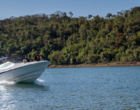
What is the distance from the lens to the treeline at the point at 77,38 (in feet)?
287

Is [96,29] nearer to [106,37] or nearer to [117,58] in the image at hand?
[106,37]

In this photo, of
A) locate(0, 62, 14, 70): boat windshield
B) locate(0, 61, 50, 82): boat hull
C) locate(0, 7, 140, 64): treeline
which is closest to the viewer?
locate(0, 61, 50, 82): boat hull

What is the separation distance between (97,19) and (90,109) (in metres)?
106

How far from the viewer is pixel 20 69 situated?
66.8 ft

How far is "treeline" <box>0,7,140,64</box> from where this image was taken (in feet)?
287

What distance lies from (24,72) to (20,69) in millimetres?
413

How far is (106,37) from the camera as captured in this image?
317 feet

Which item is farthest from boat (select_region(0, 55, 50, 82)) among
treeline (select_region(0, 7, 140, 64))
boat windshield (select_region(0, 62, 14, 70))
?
treeline (select_region(0, 7, 140, 64))

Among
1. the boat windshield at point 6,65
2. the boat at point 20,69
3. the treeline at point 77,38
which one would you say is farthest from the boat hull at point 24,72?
the treeline at point 77,38

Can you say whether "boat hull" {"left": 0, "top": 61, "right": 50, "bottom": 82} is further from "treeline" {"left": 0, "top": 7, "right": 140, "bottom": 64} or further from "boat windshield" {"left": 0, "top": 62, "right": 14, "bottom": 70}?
"treeline" {"left": 0, "top": 7, "right": 140, "bottom": 64}

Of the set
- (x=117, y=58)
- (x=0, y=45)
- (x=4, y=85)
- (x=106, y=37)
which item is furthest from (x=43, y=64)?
(x=0, y=45)

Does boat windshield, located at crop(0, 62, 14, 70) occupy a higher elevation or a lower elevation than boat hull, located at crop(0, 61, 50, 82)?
higher

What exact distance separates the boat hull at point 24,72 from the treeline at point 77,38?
206ft

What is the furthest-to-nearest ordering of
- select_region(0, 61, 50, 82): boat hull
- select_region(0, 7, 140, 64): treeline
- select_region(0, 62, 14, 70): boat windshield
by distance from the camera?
select_region(0, 7, 140, 64): treeline, select_region(0, 62, 14, 70): boat windshield, select_region(0, 61, 50, 82): boat hull
